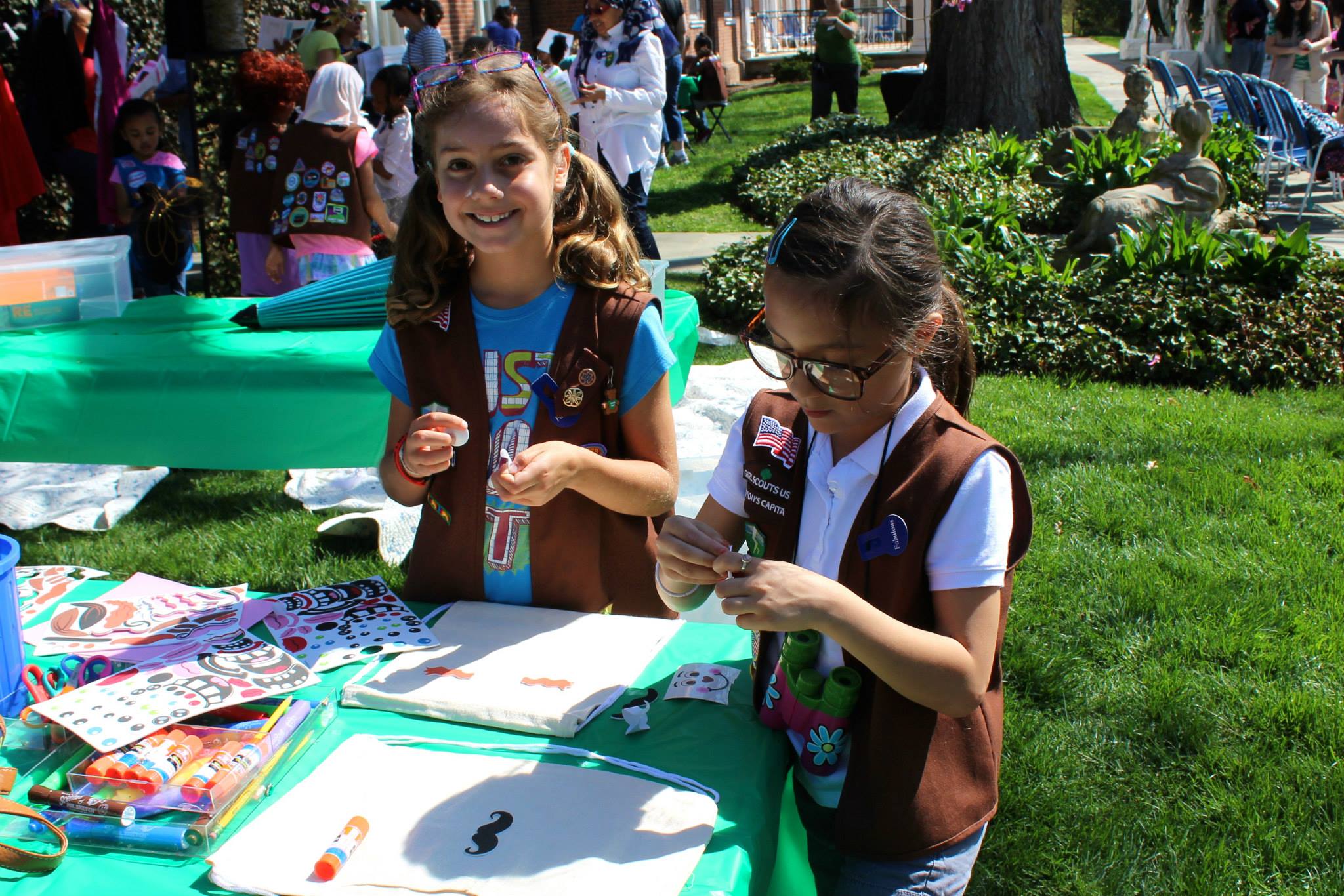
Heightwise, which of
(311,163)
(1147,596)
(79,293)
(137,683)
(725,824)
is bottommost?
(1147,596)

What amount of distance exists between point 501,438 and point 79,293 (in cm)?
259

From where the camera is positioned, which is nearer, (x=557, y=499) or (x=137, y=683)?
(x=137, y=683)

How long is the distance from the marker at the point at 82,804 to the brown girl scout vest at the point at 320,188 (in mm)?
3959

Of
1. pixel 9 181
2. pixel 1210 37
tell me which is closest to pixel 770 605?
pixel 9 181

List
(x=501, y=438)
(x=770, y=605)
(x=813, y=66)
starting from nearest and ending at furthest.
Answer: (x=770, y=605) < (x=501, y=438) < (x=813, y=66)

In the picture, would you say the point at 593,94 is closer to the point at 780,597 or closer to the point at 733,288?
the point at 733,288

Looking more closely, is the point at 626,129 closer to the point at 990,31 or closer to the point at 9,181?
the point at 9,181

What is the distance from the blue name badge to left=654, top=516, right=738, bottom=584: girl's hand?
7.8 inches

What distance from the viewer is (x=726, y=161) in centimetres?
1514

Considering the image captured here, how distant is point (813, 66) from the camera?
16703 millimetres

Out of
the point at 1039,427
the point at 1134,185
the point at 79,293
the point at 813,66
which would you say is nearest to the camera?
the point at 79,293

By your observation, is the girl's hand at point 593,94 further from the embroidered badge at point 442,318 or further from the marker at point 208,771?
the marker at point 208,771

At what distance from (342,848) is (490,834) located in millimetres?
185

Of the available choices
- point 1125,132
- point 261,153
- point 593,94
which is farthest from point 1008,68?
point 261,153
